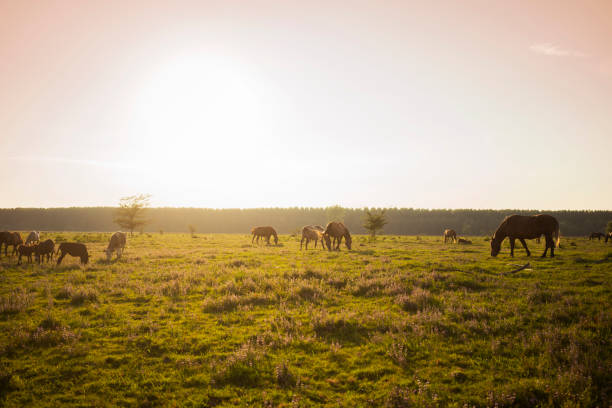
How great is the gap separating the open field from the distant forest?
93592 mm

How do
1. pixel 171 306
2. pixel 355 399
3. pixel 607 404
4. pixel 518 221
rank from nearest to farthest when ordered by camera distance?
pixel 607 404 < pixel 355 399 < pixel 171 306 < pixel 518 221

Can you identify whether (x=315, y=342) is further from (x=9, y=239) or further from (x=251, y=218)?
(x=251, y=218)

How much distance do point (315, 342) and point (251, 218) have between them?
11544 centimetres

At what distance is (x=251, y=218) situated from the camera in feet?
394

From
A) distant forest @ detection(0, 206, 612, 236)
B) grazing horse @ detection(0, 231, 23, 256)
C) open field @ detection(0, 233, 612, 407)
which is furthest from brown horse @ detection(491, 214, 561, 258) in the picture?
distant forest @ detection(0, 206, 612, 236)

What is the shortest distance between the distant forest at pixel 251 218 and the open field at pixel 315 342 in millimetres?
93592

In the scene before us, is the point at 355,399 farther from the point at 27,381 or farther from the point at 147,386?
the point at 27,381

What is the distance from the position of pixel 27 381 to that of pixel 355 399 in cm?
637

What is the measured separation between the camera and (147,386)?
218 inches

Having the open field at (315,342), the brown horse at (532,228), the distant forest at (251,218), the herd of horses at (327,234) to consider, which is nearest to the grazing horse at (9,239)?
the open field at (315,342)

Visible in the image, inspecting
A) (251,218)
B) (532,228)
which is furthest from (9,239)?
(251,218)

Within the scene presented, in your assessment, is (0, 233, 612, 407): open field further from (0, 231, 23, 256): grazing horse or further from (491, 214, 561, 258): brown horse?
(0, 231, 23, 256): grazing horse

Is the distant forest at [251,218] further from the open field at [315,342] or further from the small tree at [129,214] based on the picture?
the open field at [315,342]

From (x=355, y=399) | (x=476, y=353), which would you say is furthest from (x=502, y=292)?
(x=355, y=399)
